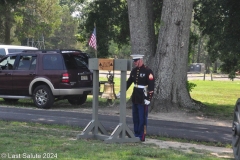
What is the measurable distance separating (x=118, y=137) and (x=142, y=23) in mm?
8600

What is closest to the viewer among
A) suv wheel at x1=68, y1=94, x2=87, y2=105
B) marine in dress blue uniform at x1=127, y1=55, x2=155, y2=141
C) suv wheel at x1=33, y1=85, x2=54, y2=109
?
marine in dress blue uniform at x1=127, y1=55, x2=155, y2=141

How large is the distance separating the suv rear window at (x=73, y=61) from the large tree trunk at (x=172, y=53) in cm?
273

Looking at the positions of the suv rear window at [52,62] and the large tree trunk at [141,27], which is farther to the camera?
the large tree trunk at [141,27]

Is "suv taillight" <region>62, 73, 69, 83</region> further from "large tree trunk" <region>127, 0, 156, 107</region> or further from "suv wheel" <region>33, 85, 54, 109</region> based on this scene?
"large tree trunk" <region>127, 0, 156, 107</region>

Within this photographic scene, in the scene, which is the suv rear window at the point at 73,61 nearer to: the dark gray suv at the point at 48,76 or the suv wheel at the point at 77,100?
the dark gray suv at the point at 48,76

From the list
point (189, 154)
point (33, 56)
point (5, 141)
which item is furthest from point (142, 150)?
point (33, 56)

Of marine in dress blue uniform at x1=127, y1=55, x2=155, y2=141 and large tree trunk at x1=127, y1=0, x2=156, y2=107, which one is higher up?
large tree trunk at x1=127, y1=0, x2=156, y2=107

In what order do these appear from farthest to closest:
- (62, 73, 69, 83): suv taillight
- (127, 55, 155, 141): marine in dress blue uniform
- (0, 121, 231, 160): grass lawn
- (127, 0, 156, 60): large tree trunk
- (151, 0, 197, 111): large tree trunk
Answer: (127, 0, 156, 60): large tree trunk, (62, 73, 69, 83): suv taillight, (151, 0, 197, 111): large tree trunk, (127, 55, 155, 141): marine in dress blue uniform, (0, 121, 231, 160): grass lawn

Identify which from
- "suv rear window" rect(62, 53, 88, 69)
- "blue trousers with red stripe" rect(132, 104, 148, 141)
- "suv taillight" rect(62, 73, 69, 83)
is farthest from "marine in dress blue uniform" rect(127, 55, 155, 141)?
"suv rear window" rect(62, 53, 88, 69)

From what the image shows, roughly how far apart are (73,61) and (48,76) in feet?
3.36

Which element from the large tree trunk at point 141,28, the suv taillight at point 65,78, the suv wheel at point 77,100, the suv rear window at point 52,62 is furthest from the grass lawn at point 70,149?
the suv wheel at point 77,100

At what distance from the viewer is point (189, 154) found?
8930 mm

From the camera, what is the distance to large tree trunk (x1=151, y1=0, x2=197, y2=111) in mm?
17109

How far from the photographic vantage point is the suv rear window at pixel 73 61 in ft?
57.6
